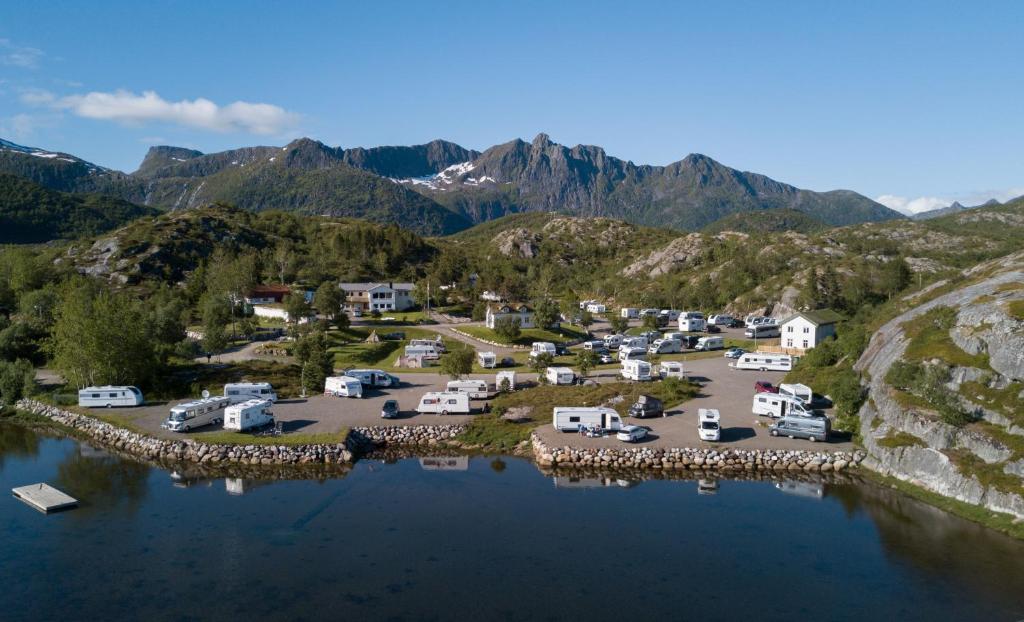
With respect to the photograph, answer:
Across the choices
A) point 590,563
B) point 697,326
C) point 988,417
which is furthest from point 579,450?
point 697,326

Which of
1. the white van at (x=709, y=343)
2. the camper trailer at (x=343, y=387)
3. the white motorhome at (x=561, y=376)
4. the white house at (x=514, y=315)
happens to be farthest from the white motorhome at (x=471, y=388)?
the white van at (x=709, y=343)

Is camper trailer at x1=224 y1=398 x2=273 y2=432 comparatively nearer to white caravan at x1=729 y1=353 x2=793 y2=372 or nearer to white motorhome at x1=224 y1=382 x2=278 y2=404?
white motorhome at x1=224 y1=382 x2=278 y2=404

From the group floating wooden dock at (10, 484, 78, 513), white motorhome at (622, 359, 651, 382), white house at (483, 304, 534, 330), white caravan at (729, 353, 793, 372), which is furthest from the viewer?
white house at (483, 304, 534, 330)

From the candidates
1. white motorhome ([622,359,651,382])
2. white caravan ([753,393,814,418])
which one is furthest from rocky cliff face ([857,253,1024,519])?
white motorhome ([622,359,651,382])

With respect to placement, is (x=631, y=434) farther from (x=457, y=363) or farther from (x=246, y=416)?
(x=246, y=416)

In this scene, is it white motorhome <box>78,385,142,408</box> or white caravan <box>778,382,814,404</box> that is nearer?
white caravan <box>778,382,814,404</box>

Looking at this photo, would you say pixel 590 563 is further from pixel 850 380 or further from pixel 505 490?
pixel 850 380

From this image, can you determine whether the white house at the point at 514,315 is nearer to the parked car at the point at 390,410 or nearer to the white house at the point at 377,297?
the white house at the point at 377,297
